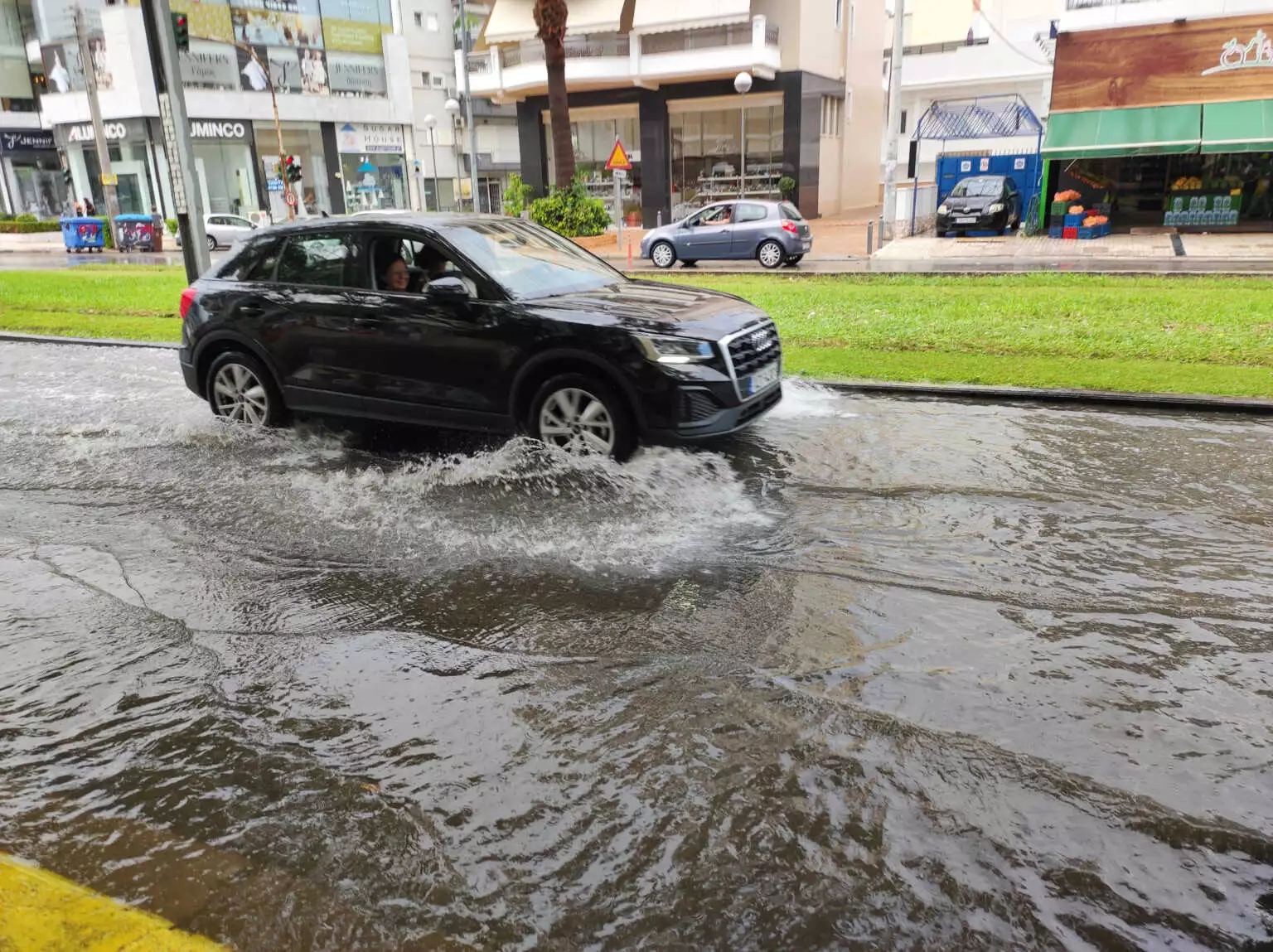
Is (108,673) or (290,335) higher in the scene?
(290,335)

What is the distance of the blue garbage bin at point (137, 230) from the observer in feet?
115

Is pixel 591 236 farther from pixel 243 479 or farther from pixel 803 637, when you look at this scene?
pixel 803 637

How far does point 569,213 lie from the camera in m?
26.7

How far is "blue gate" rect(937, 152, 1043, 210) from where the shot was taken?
27.2m

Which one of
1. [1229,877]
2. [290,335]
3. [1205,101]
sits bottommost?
[1229,877]

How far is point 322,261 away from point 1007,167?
2521cm

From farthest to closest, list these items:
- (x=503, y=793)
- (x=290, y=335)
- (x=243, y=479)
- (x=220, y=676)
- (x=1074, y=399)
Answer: (x=1074, y=399) → (x=290, y=335) → (x=243, y=479) → (x=220, y=676) → (x=503, y=793)

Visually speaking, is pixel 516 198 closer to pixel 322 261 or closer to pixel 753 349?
pixel 322 261

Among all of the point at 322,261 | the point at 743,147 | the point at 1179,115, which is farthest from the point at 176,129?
the point at 743,147

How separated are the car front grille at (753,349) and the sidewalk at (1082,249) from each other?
14785 mm

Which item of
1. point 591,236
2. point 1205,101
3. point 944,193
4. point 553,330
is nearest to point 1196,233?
point 1205,101

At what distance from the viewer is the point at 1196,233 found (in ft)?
81.8

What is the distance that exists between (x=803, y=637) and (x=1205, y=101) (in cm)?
2542

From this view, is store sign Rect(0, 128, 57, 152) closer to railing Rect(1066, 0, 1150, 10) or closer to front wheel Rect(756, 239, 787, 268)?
front wheel Rect(756, 239, 787, 268)
